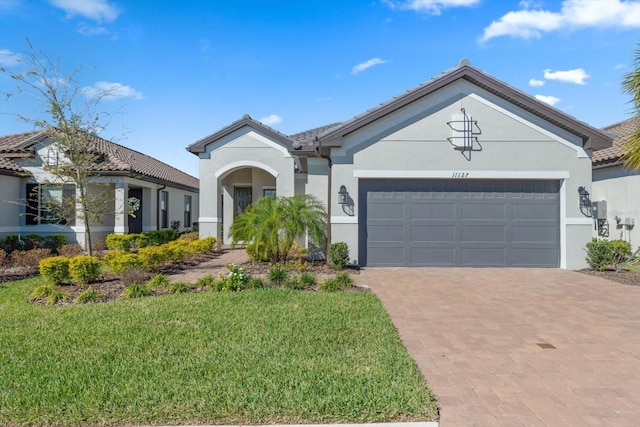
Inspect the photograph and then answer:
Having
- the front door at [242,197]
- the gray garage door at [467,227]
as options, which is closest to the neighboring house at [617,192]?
the gray garage door at [467,227]

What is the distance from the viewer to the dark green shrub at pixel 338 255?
1081 centimetres

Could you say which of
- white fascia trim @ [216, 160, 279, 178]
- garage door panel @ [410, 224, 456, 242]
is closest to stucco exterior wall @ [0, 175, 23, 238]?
white fascia trim @ [216, 160, 279, 178]

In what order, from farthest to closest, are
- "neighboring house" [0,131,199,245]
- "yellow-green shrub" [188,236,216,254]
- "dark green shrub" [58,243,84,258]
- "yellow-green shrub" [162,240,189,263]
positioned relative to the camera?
"neighboring house" [0,131,199,245]
"yellow-green shrub" [188,236,216,254]
"dark green shrub" [58,243,84,258]
"yellow-green shrub" [162,240,189,263]

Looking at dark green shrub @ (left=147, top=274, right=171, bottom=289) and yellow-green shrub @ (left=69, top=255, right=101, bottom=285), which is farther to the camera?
yellow-green shrub @ (left=69, top=255, right=101, bottom=285)

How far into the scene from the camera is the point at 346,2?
39.4 feet

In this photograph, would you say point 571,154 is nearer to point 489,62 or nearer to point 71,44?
point 489,62

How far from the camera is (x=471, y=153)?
11.4 metres

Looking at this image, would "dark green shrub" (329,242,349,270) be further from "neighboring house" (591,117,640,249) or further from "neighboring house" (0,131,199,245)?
"neighboring house" (591,117,640,249)

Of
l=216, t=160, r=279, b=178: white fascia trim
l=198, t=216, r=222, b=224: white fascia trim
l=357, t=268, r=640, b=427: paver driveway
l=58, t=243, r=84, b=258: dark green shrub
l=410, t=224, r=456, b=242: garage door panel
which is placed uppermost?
l=216, t=160, r=279, b=178: white fascia trim

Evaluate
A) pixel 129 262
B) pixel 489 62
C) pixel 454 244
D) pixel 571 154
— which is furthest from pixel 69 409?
pixel 489 62

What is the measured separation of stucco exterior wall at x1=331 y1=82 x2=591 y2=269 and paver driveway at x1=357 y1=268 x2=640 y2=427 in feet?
8.76

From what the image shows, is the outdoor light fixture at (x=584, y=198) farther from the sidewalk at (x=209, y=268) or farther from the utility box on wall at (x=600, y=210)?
the sidewalk at (x=209, y=268)

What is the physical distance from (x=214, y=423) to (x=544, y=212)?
11.7 m

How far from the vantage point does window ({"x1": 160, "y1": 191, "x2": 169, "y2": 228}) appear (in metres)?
20.5
